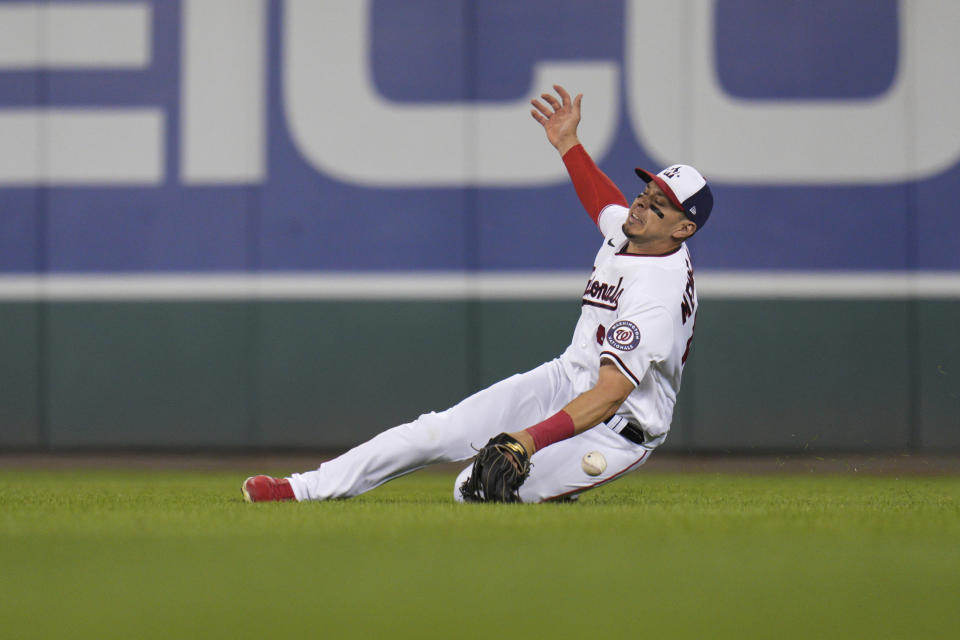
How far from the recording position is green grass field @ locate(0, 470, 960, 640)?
6.63 ft

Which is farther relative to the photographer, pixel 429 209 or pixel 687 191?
pixel 429 209

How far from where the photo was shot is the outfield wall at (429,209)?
24.2 ft

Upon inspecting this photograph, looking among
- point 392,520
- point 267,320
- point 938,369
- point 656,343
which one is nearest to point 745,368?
point 938,369

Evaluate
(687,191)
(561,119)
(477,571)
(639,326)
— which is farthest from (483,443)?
(477,571)

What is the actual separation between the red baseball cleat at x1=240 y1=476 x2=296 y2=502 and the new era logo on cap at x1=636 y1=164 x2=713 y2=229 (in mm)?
1782

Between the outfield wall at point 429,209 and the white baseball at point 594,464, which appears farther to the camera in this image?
the outfield wall at point 429,209

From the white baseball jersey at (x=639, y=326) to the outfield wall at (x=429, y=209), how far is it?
3.17m

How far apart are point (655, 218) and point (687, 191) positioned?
0.16 meters

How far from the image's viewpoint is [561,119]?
15.3ft

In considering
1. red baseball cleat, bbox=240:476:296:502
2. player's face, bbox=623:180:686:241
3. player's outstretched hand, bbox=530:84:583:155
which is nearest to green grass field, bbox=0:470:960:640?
red baseball cleat, bbox=240:476:296:502

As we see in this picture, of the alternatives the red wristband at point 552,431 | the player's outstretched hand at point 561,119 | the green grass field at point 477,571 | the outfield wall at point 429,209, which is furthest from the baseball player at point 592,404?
the outfield wall at point 429,209

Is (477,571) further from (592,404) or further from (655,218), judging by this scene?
(655,218)

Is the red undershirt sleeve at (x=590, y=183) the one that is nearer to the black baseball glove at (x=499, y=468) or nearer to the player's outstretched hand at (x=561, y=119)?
the player's outstretched hand at (x=561, y=119)

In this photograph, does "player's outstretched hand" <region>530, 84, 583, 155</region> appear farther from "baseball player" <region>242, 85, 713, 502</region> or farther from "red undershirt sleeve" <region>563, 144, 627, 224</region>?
"baseball player" <region>242, 85, 713, 502</region>
